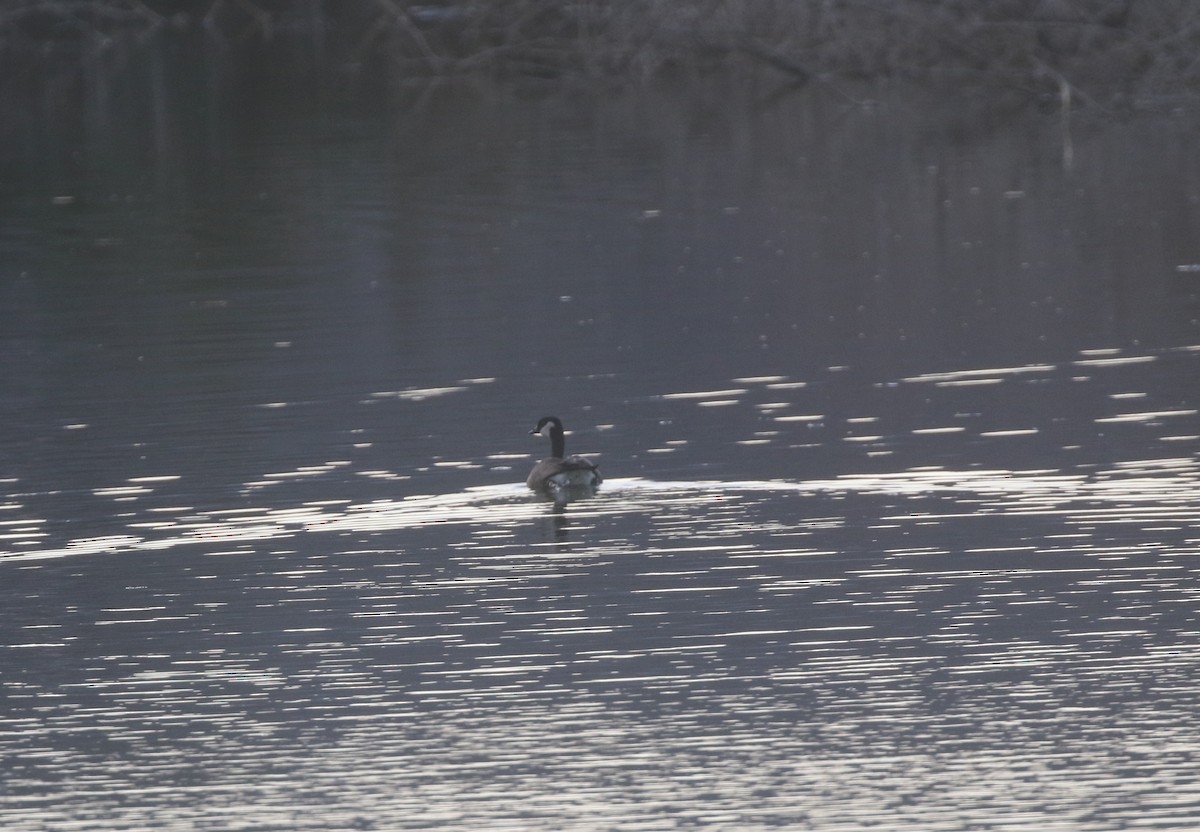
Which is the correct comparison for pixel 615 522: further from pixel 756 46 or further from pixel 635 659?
pixel 756 46

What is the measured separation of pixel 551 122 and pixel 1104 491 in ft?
101

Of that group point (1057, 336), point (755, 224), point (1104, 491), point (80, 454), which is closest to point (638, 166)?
point (755, 224)

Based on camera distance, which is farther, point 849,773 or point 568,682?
point 568,682

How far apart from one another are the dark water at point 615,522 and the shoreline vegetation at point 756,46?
399 inches

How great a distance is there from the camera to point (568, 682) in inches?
414

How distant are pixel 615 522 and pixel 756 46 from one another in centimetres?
3326

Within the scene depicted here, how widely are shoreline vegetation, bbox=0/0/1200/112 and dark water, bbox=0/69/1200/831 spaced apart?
33.2 feet

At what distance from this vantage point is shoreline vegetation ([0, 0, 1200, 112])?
3925 centimetres

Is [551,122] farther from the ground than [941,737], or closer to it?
farther from the ground

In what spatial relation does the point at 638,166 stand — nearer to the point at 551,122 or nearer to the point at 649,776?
the point at 551,122

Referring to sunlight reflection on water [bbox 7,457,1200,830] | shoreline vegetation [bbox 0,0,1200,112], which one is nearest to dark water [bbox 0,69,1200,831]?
sunlight reflection on water [bbox 7,457,1200,830]

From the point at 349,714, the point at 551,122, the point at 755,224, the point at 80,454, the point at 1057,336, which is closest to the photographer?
the point at 349,714

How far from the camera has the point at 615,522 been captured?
13883mm

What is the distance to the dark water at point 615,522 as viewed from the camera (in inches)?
368
